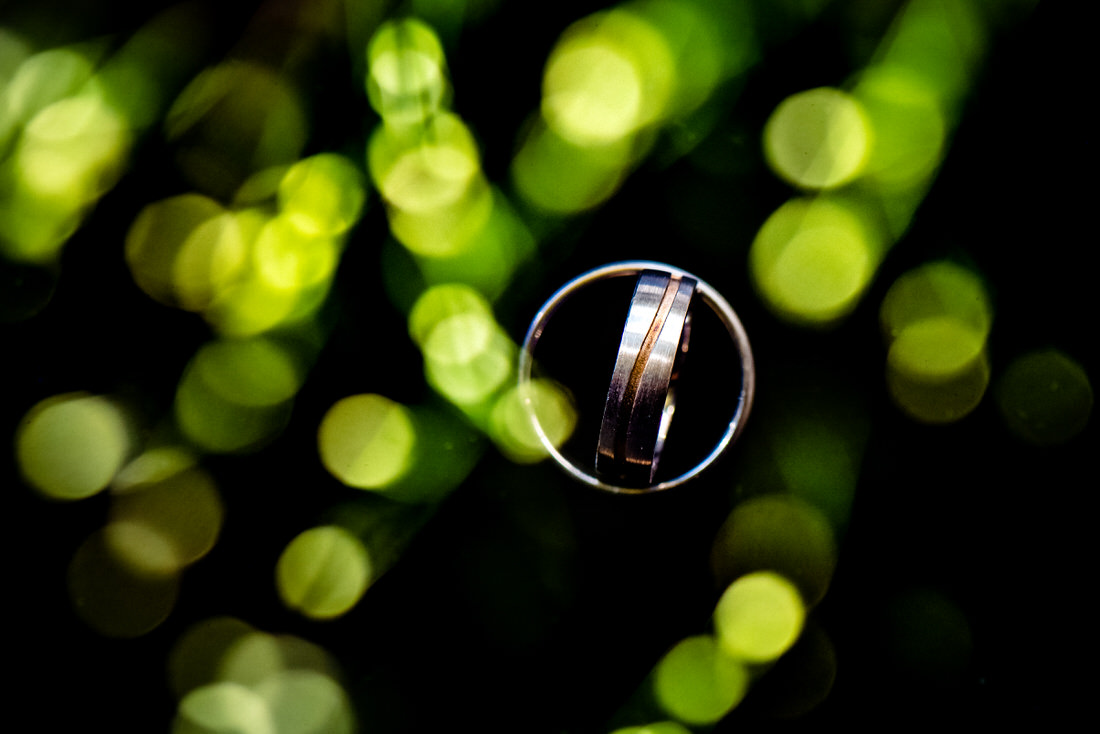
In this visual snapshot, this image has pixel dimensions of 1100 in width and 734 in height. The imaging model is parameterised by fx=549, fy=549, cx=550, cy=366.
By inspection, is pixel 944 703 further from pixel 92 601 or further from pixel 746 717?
pixel 92 601

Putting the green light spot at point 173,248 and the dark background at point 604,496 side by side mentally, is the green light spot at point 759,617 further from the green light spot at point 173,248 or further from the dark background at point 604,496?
the green light spot at point 173,248

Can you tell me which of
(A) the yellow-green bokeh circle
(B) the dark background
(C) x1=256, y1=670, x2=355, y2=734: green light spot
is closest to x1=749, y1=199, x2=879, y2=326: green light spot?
(B) the dark background

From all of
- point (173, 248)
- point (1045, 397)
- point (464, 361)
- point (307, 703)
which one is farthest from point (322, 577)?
point (1045, 397)

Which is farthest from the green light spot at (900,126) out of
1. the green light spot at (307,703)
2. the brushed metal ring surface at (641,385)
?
the green light spot at (307,703)

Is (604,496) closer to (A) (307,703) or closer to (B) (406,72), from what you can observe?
(A) (307,703)

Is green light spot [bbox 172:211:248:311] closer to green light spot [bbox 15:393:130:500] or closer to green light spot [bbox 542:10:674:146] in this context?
green light spot [bbox 15:393:130:500]

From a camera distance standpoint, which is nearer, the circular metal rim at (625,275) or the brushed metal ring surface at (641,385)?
the brushed metal ring surface at (641,385)
